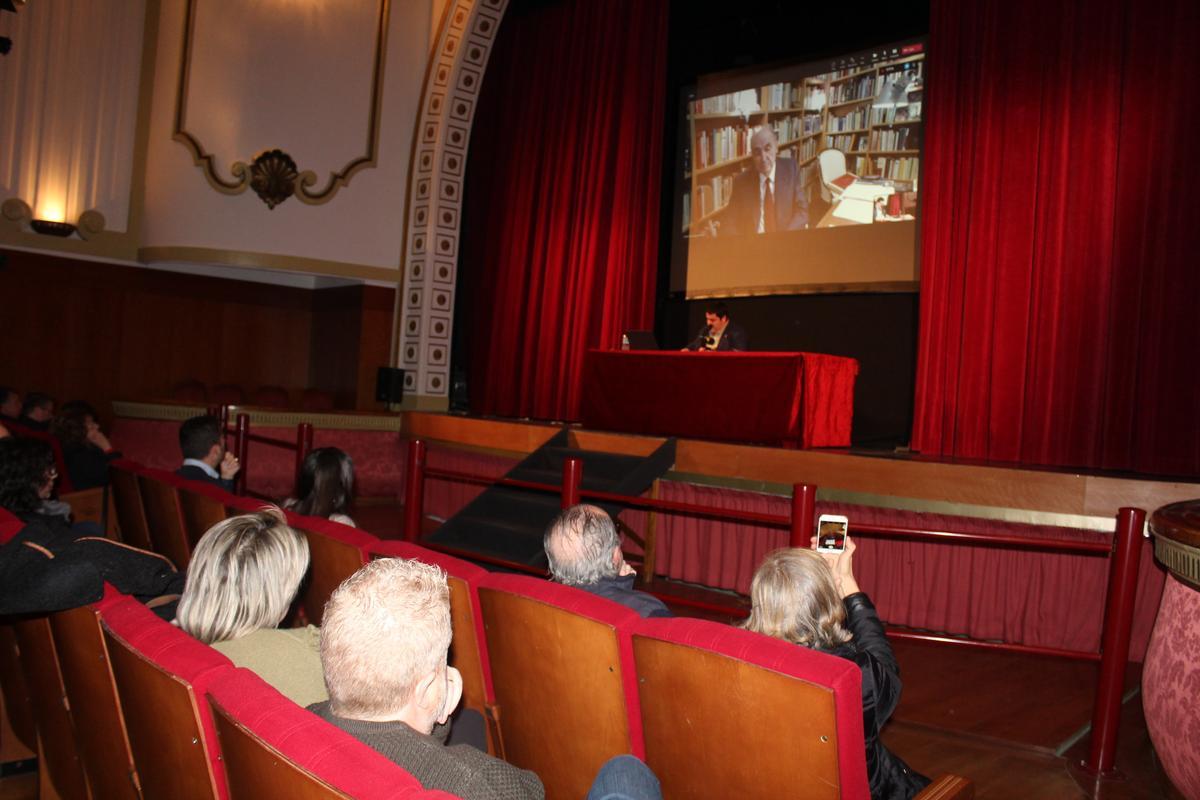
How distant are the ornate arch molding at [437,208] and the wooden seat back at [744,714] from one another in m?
7.62

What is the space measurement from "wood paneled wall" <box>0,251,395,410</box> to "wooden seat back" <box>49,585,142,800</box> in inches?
305

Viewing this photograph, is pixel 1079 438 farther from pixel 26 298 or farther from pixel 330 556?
pixel 26 298

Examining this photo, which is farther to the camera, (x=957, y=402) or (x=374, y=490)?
(x=374, y=490)

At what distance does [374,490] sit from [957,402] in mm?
4801

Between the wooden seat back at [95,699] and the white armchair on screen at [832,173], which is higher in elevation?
the white armchair on screen at [832,173]

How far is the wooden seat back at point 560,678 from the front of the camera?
59.9 inches

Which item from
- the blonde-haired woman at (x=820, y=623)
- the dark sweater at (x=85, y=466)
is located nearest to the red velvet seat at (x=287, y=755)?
the blonde-haired woman at (x=820, y=623)

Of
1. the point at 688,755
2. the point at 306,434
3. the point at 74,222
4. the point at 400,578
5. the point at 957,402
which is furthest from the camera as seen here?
the point at 74,222

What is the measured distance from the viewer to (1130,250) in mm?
5438

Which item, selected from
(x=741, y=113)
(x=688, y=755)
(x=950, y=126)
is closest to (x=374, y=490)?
(x=741, y=113)

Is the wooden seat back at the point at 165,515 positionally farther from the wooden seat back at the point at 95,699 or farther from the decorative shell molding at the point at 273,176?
the decorative shell molding at the point at 273,176

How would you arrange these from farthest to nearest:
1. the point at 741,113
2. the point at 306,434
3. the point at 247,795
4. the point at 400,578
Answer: the point at 741,113 → the point at 306,434 → the point at 400,578 → the point at 247,795

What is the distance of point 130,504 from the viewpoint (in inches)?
140

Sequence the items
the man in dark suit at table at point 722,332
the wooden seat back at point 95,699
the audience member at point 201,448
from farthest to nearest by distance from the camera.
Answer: the man in dark suit at table at point 722,332 < the audience member at point 201,448 < the wooden seat back at point 95,699
